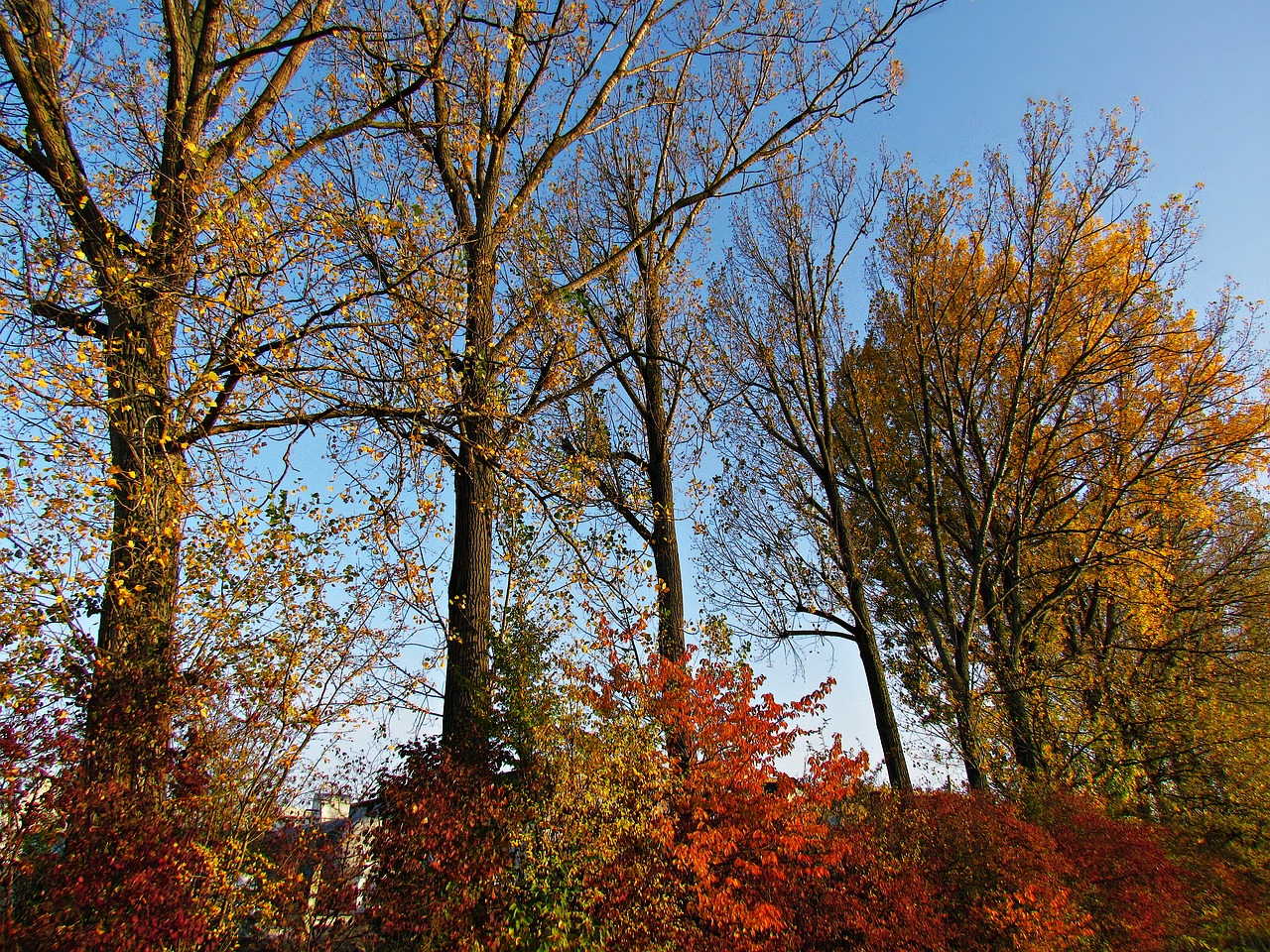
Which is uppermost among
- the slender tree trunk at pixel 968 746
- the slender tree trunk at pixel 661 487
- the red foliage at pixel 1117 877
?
the slender tree trunk at pixel 661 487

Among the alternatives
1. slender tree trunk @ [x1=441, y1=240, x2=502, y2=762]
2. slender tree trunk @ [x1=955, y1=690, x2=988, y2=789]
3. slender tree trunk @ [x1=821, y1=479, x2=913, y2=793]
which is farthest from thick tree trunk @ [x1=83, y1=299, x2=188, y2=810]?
slender tree trunk @ [x1=955, y1=690, x2=988, y2=789]

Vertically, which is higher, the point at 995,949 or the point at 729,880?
the point at 729,880

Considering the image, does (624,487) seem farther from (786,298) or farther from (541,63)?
(786,298)

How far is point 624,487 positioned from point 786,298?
737cm

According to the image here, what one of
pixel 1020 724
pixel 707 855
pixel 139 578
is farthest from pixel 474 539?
pixel 1020 724

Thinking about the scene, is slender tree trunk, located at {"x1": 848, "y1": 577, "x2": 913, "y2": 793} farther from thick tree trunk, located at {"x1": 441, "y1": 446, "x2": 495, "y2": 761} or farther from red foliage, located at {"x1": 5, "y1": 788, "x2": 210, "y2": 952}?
red foliage, located at {"x1": 5, "y1": 788, "x2": 210, "y2": 952}

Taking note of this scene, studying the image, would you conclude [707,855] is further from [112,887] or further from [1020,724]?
[1020,724]

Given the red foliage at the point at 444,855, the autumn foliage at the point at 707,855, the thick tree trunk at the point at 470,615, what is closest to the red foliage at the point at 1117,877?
the autumn foliage at the point at 707,855

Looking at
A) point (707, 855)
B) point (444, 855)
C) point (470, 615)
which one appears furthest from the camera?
point (470, 615)

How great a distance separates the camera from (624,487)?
10.9m

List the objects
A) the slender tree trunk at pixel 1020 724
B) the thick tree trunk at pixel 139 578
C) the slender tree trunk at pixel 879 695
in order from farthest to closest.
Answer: the slender tree trunk at pixel 1020 724 → the slender tree trunk at pixel 879 695 → the thick tree trunk at pixel 139 578

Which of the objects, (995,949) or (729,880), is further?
(995,949)

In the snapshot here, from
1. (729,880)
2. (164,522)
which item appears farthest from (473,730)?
(164,522)

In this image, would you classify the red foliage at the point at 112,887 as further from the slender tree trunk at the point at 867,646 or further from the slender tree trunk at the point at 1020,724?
the slender tree trunk at the point at 1020,724
